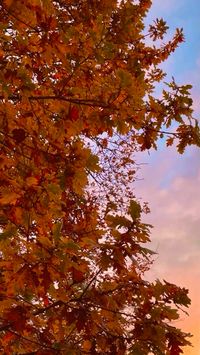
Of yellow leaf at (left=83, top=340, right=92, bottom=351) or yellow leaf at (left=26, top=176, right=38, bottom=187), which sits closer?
yellow leaf at (left=26, top=176, right=38, bottom=187)

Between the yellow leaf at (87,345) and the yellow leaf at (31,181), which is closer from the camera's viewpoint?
the yellow leaf at (31,181)

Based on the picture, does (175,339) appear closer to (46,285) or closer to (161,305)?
(161,305)

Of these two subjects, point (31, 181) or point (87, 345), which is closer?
point (31, 181)

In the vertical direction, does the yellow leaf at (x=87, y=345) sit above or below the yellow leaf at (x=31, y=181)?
below

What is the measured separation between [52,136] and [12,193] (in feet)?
3.33

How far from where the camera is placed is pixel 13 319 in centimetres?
308

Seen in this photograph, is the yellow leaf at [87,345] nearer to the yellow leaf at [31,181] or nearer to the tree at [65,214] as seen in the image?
the tree at [65,214]

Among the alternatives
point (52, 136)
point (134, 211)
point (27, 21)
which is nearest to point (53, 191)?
point (134, 211)

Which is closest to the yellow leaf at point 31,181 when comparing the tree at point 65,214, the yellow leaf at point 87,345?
the tree at point 65,214

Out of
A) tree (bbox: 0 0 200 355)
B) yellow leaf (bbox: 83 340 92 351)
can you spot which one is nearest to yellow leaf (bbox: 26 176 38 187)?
tree (bbox: 0 0 200 355)

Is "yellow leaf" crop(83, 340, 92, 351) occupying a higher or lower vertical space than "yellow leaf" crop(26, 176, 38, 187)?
lower

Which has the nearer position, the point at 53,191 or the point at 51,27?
the point at 53,191

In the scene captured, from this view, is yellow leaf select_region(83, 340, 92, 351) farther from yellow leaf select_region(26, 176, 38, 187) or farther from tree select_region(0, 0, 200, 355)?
yellow leaf select_region(26, 176, 38, 187)

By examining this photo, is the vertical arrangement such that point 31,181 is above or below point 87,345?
above
